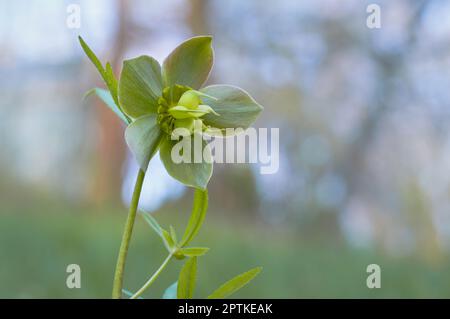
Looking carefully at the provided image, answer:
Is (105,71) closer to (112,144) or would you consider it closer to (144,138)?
(144,138)

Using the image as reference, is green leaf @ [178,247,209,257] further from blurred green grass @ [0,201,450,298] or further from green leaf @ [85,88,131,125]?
blurred green grass @ [0,201,450,298]

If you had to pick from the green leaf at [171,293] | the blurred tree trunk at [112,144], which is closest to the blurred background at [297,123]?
the blurred tree trunk at [112,144]

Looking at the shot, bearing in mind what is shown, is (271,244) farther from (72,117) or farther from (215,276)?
(72,117)

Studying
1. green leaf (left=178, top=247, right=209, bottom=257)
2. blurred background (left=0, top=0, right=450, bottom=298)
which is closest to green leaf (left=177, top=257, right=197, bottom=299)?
green leaf (left=178, top=247, right=209, bottom=257)

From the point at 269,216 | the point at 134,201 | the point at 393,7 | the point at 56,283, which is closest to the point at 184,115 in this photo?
the point at 134,201

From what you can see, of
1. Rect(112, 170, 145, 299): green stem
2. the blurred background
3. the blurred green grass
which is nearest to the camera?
Rect(112, 170, 145, 299): green stem

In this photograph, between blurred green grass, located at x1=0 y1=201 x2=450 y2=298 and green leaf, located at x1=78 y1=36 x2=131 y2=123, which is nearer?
green leaf, located at x1=78 y1=36 x2=131 y2=123

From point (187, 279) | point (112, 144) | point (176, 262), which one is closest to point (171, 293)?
point (187, 279)

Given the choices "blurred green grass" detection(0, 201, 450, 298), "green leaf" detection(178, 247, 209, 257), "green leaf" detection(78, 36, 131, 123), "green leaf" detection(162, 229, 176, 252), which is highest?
"green leaf" detection(78, 36, 131, 123)
